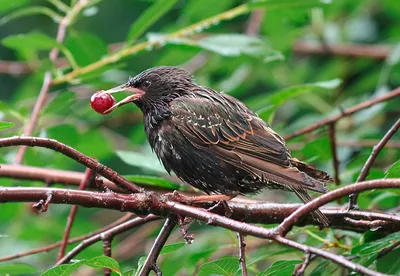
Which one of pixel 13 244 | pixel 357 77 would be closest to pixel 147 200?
pixel 13 244

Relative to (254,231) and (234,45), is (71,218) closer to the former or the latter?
(254,231)

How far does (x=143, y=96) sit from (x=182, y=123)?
37cm

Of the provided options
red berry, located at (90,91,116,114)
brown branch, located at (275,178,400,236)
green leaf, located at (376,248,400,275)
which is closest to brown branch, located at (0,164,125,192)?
red berry, located at (90,91,116,114)

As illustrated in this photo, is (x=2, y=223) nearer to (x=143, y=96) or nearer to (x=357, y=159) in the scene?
(x=143, y=96)

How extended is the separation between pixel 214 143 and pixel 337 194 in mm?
1843

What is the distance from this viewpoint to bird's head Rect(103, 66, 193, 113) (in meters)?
4.13

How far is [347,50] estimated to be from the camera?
655 cm

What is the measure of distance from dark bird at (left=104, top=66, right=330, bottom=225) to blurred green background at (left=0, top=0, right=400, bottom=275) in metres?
0.15

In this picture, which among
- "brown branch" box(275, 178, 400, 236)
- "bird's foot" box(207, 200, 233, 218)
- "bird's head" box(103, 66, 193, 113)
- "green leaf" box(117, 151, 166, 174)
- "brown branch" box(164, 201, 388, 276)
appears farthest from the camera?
"bird's head" box(103, 66, 193, 113)

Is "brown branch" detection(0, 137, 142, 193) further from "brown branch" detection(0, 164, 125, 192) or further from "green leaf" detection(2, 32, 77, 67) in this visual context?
"green leaf" detection(2, 32, 77, 67)

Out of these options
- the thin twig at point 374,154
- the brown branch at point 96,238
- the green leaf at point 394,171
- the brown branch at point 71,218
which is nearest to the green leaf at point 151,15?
the brown branch at point 71,218

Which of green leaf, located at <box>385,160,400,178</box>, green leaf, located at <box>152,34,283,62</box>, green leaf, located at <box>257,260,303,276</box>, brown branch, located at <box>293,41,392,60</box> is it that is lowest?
green leaf, located at <box>257,260,303,276</box>

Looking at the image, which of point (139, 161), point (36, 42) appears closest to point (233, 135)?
point (139, 161)

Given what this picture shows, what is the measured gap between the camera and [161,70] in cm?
431
